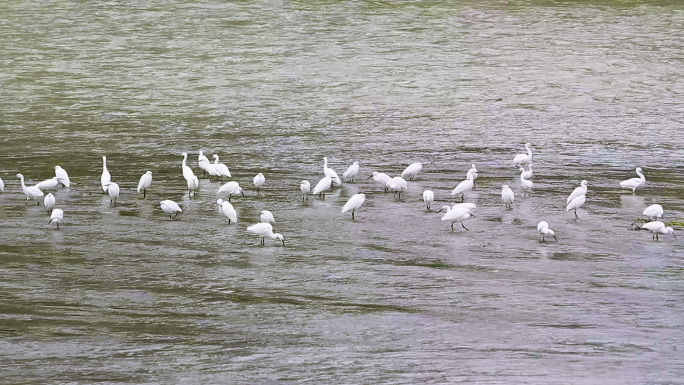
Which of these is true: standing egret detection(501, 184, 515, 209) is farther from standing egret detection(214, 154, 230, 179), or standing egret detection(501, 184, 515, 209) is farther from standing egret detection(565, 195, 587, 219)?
standing egret detection(214, 154, 230, 179)

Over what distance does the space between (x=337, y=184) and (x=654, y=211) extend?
17.2ft

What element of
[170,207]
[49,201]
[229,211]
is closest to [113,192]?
[49,201]

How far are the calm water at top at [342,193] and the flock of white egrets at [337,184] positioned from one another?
21cm

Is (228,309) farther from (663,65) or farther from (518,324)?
(663,65)

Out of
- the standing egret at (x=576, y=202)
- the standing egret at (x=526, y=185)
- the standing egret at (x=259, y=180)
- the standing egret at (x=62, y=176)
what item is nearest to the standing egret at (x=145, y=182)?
the standing egret at (x=62, y=176)

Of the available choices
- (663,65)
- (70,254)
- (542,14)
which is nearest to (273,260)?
(70,254)

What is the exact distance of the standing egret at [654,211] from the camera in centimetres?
1432

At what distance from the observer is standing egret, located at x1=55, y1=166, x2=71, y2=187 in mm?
16438

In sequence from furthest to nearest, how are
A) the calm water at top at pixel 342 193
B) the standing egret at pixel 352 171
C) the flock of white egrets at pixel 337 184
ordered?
the standing egret at pixel 352 171 → the flock of white egrets at pixel 337 184 → the calm water at top at pixel 342 193

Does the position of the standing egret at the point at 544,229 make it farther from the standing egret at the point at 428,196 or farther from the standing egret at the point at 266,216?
the standing egret at the point at 266,216

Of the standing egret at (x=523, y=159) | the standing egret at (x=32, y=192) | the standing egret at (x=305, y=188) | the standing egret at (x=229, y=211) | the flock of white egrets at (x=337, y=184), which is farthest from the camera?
the standing egret at (x=523, y=159)

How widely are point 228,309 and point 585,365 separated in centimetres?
412

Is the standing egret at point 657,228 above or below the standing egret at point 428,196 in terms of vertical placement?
below

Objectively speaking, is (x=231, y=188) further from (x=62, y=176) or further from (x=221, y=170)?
(x=62, y=176)
